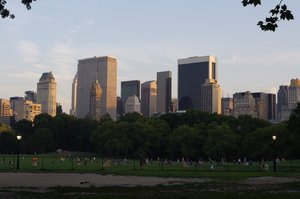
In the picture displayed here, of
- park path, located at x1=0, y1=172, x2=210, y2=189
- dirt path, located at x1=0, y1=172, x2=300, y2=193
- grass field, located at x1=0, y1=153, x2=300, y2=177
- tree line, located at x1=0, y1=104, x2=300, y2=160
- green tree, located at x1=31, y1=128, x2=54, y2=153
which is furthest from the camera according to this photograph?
green tree, located at x1=31, y1=128, x2=54, y2=153

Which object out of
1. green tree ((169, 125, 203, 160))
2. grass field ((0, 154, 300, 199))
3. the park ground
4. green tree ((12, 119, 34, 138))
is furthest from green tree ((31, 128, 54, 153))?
the park ground

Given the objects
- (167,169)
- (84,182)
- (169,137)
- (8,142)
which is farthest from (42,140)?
(84,182)

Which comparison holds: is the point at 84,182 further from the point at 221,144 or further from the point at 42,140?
the point at 42,140

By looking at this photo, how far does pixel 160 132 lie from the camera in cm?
12962

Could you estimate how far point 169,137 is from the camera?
122 metres

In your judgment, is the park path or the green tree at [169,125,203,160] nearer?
the park path

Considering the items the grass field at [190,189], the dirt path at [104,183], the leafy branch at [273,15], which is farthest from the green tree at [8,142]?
the leafy branch at [273,15]

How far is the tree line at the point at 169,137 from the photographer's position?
9950 cm

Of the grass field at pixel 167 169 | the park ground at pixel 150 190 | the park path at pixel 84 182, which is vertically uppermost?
the park ground at pixel 150 190

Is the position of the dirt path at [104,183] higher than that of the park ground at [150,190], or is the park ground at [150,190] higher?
the park ground at [150,190]

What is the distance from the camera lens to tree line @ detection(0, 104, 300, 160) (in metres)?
99.5

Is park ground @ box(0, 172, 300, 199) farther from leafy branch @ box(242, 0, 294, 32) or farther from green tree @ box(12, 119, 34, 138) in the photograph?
green tree @ box(12, 119, 34, 138)

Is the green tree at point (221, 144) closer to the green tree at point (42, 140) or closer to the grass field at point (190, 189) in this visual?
the grass field at point (190, 189)

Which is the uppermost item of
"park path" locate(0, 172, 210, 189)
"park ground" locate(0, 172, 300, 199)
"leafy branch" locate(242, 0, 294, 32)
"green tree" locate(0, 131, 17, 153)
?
"leafy branch" locate(242, 0, 294, 32)
